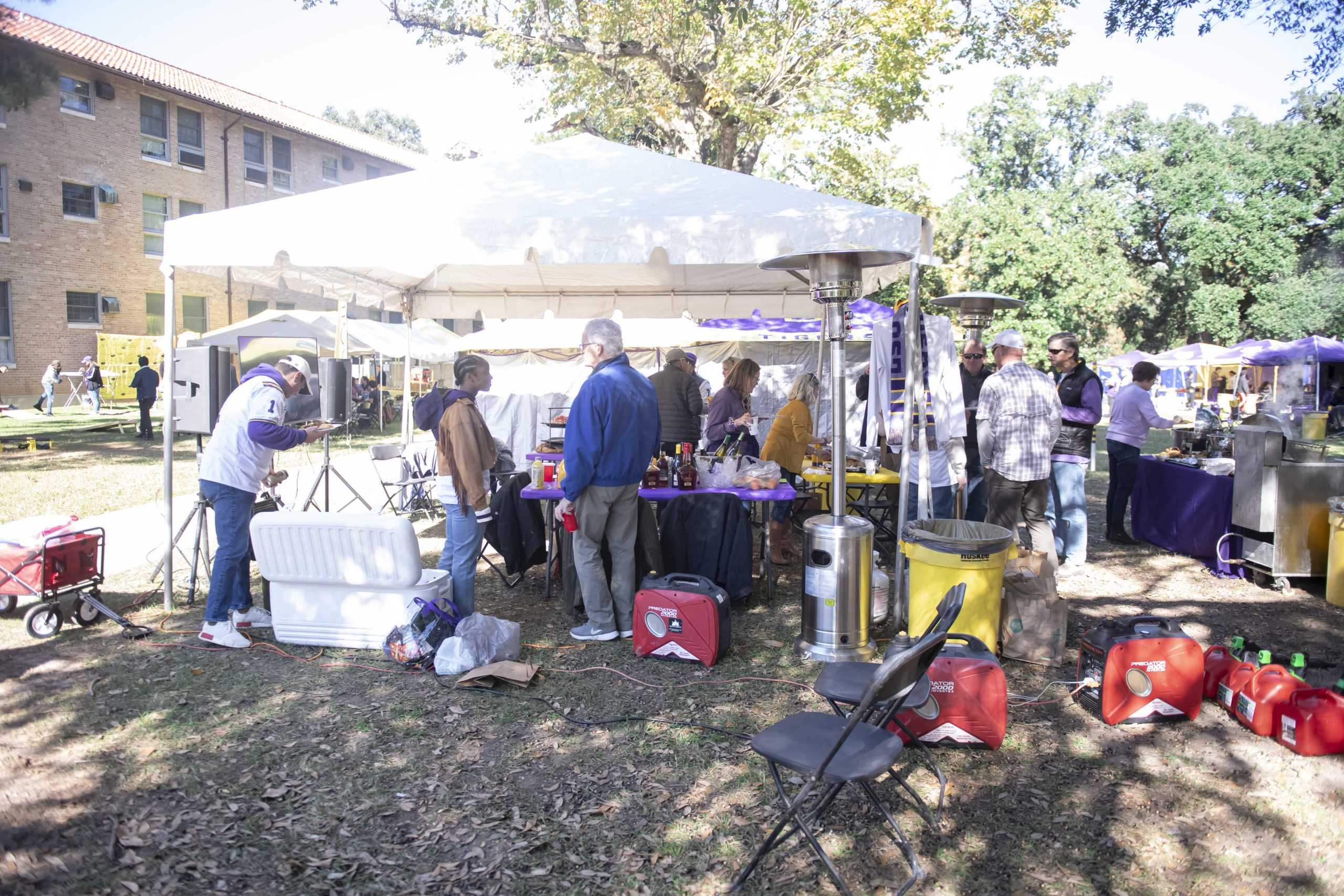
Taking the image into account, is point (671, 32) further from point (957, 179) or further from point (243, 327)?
point (957, 179)

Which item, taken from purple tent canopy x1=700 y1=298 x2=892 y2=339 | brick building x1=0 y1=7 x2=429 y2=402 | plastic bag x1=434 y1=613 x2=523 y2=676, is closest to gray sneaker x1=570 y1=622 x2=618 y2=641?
plastic bag x1=434 y1=613 x2=523 y2=676

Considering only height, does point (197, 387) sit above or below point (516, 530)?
above

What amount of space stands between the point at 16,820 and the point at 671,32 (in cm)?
1487

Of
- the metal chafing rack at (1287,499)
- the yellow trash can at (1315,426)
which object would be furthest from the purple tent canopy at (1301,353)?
the metal chafing rack at (1287,499)

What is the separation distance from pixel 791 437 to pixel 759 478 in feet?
4.07

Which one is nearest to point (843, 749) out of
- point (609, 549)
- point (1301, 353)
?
point (609, 549)

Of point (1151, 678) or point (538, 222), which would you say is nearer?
point (1151, 678)

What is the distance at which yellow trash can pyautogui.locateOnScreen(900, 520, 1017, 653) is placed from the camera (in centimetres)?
486

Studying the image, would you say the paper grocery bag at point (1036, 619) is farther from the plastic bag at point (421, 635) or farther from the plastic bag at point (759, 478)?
the plastic bag at point (421, 635)

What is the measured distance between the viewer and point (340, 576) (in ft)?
17.4

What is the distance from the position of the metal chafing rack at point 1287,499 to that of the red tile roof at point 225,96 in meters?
22.8

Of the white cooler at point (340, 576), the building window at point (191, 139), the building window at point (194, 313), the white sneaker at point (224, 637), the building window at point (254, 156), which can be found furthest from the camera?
the building window at point (254, 156)

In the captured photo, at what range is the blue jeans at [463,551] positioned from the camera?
5566mm

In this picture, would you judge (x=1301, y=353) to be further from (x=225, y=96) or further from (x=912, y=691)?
(x=225, y=96)
